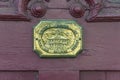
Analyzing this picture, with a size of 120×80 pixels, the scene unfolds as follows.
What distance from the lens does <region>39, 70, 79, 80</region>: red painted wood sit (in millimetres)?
1313

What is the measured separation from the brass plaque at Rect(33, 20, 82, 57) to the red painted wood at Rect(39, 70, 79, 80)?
61mm

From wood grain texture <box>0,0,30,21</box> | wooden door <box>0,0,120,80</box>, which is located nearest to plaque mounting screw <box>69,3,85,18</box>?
wooden door <box>0,0,120,80</box>

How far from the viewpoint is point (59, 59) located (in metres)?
1.32

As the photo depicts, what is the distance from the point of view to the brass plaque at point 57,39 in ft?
4.24

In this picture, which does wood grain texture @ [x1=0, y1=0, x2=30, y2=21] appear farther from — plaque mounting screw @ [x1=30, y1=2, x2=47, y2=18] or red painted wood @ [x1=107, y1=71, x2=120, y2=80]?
red painted wood @ [x1=107, y1=71, x2=120, y2=80]

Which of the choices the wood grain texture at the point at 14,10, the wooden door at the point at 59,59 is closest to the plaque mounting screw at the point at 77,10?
the wooden door at the point at 59,59

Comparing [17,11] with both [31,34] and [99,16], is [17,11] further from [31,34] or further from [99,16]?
[99,16]

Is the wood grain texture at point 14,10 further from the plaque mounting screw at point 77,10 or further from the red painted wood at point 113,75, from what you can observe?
the red painted wood at point 113,75

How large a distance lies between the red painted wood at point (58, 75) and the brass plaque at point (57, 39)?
0.20 ft

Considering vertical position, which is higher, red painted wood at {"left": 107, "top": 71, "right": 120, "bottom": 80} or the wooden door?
the wooden door

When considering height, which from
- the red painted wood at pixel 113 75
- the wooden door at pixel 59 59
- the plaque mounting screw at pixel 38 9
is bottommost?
the red painted wood at pixel 113 75

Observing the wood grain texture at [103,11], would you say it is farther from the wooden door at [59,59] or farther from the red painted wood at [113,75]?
the red painted wood at [113,75]

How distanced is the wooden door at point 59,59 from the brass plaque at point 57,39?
2cm

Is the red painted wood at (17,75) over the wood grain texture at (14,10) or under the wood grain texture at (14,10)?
under
